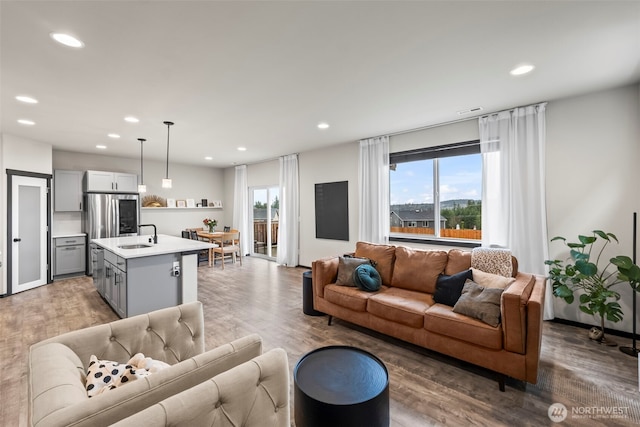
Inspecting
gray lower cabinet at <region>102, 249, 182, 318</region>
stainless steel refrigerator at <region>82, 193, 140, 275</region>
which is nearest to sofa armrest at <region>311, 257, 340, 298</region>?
gray lower cabinet at <region>102, 249, 182, 318</region>

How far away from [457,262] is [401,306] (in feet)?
2.85

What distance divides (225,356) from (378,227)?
3.96 m

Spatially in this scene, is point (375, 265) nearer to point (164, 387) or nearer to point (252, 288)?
point (252, 288)

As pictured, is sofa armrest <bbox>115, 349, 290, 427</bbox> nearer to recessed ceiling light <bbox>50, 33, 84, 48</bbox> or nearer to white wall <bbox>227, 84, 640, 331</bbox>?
recessed ceiling light <bbox>50, 33, 84, 48</bbox>

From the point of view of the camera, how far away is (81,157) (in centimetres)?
625

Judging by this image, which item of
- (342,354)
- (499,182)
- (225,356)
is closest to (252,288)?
(342,354)

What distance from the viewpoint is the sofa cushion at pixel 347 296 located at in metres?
3.01

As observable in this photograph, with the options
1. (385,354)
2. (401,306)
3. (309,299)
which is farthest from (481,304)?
(309,299)

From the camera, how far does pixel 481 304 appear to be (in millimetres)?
2330

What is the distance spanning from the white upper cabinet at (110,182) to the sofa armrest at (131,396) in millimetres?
6190

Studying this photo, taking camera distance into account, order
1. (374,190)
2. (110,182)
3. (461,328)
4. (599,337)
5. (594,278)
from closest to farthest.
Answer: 1. (461,328)
2. (599,337)
3. (594,278)
4. (374,190)
5. (110,182)

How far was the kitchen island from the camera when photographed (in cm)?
330

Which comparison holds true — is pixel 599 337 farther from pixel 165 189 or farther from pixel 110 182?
pixel 165 189

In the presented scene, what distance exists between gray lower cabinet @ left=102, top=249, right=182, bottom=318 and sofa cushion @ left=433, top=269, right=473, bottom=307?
10.5 feet
